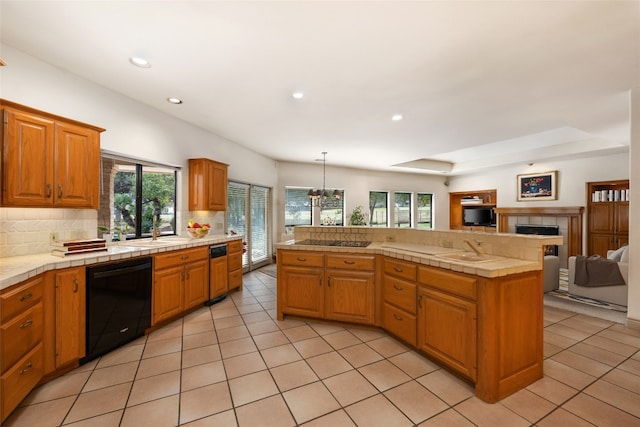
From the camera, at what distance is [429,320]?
2301 mm

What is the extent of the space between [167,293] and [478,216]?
28.7 feet

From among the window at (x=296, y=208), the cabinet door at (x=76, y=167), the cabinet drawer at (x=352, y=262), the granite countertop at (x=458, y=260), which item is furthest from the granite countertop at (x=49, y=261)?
the window at (x=296, y=208)

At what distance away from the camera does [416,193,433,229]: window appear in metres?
9.33

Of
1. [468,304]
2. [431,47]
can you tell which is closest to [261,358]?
[468,304]

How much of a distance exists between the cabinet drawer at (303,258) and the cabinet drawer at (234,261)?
136 centimetres

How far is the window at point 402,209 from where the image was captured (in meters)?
8.95

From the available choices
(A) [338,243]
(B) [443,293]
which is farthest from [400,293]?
(A) [338,243]

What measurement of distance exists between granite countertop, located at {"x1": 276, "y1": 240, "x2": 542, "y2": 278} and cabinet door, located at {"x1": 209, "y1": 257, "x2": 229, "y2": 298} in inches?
58.5

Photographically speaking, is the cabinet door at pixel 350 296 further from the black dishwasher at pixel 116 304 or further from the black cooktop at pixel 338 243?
the black dishwasher at pixel 116 304

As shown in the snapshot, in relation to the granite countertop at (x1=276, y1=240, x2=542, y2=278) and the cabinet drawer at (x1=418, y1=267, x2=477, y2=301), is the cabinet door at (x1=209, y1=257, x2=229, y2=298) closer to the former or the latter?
the granite countertop at (x1=276, y1=240, x2=542, y2=278)

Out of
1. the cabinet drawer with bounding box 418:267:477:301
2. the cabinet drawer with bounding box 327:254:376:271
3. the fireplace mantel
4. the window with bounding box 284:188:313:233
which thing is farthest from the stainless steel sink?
the fireplace mantel

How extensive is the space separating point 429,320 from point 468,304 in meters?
0.44

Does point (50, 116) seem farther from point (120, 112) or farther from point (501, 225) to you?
point (501, 225)

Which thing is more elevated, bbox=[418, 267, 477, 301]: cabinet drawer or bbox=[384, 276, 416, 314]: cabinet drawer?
bbox=[418, 267, 477, 301]: cabinet drawer
